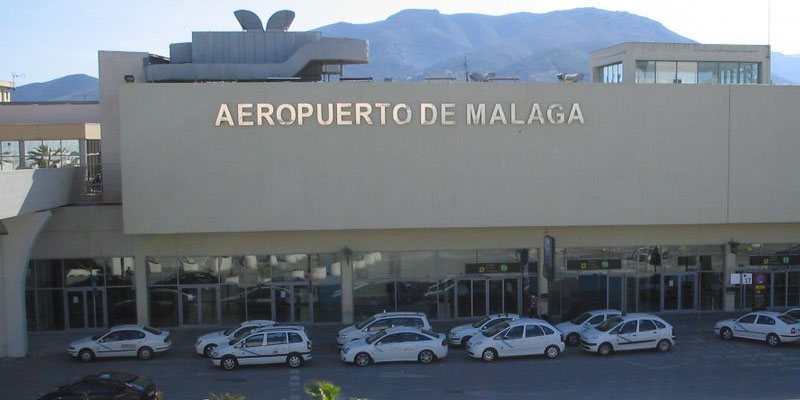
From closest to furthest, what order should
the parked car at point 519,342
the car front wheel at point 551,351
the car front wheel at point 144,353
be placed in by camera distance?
the parked car at point 519,342, the car front wheel at point 551,351, the car front wheel at point 144,353

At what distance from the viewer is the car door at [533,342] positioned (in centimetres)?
2333

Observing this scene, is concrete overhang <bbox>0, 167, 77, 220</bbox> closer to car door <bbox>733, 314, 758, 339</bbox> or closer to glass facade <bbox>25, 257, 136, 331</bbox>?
glass facade <bbox>25, 257, 136, 331</bbox>

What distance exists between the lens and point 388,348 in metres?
22.9

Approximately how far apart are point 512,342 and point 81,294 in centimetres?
1679

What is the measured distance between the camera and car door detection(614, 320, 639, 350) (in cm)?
2392

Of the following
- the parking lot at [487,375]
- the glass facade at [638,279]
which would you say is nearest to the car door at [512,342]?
the parking lot at [487,375]

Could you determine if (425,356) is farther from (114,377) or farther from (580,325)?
(114,377)

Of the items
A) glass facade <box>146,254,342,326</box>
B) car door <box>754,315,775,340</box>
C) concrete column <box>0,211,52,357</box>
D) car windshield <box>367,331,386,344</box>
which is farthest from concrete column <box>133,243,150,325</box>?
car door <box>754,315,775,340</box>

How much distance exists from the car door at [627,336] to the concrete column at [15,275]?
1918 centimetres

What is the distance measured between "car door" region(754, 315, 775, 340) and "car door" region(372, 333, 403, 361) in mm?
12357

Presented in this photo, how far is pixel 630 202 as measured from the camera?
92.1 ft

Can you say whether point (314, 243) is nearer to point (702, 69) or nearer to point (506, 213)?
point (506, 213)

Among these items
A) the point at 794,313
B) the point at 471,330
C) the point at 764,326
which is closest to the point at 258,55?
the point at 471,330

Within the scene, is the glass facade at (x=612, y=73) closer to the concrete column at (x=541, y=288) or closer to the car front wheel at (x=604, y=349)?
the concrete column at (x=541, y=288)
